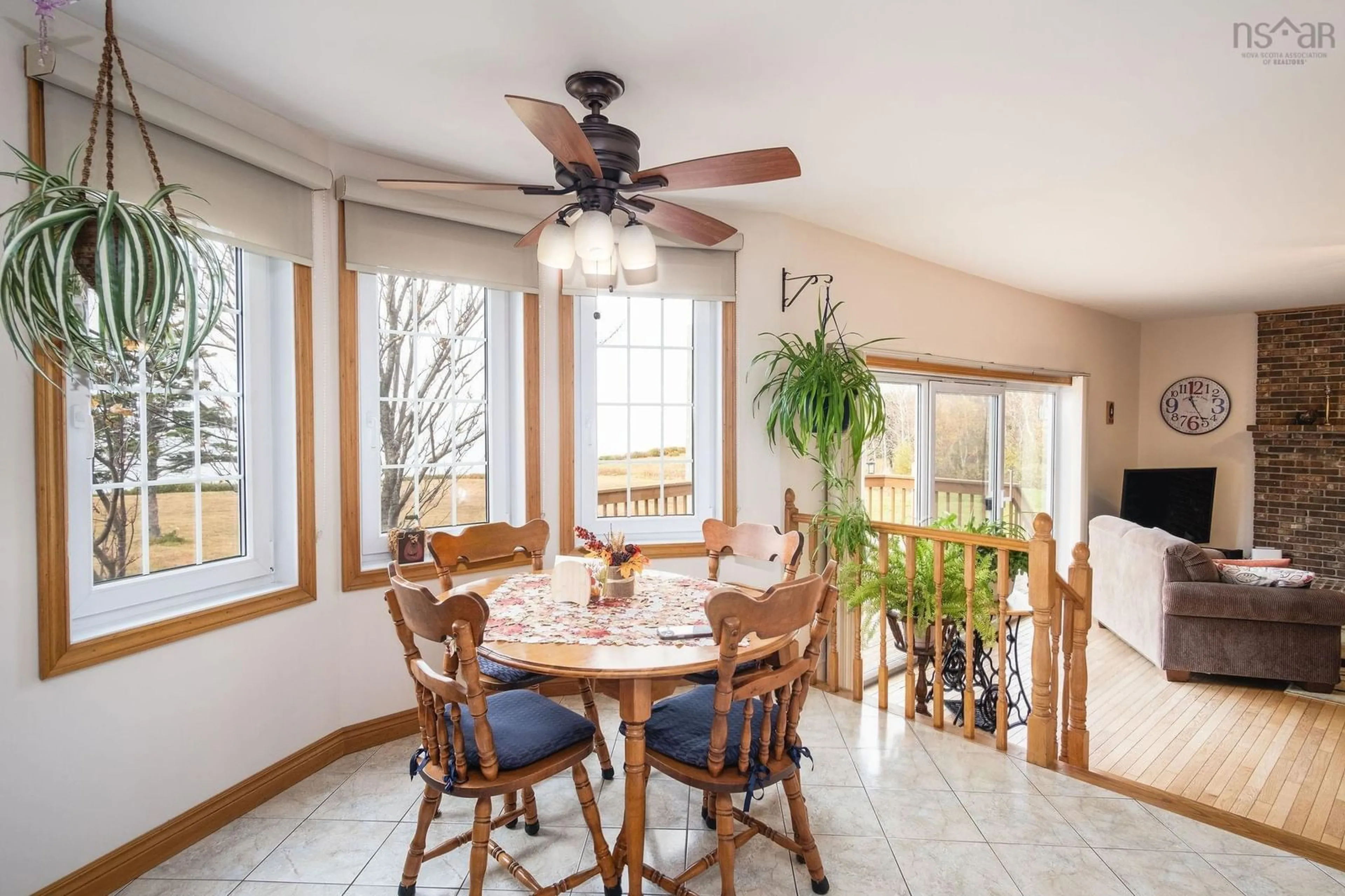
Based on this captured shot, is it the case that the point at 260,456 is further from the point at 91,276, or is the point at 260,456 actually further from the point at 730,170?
A: the point at 730,170

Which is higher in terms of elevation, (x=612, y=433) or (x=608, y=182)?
(x=608, y=182)

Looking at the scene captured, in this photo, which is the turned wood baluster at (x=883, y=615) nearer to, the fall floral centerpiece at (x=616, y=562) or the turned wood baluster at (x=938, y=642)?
the turned wood baluster at (x=938, y=642)

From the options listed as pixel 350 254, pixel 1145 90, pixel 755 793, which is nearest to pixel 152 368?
Result: pixel 350 254

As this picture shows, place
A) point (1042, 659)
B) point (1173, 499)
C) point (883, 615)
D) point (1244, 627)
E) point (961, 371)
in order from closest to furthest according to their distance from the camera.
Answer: point (1042, 659)
point (883, 615)
point (1244, 627)
point (961, 371)
point (1173, 499)

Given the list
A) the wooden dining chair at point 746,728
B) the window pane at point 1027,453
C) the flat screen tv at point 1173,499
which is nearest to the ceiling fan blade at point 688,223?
the wooden dining chair at point 746,728

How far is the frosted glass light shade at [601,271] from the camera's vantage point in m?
1.83

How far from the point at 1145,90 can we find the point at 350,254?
2786 millimetres

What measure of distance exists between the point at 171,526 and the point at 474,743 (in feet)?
4.28

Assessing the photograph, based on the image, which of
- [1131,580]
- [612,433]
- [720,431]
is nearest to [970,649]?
[720,431]

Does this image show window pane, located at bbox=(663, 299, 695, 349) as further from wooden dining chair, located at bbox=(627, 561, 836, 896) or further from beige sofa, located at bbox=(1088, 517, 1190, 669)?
beige sofa, located at bbox=(1088, 517, 1190, 669)

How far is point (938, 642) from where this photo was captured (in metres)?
2.89

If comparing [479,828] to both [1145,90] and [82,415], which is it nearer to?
[82,415]

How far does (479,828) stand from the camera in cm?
170

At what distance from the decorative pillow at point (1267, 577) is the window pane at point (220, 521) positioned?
209 inches
